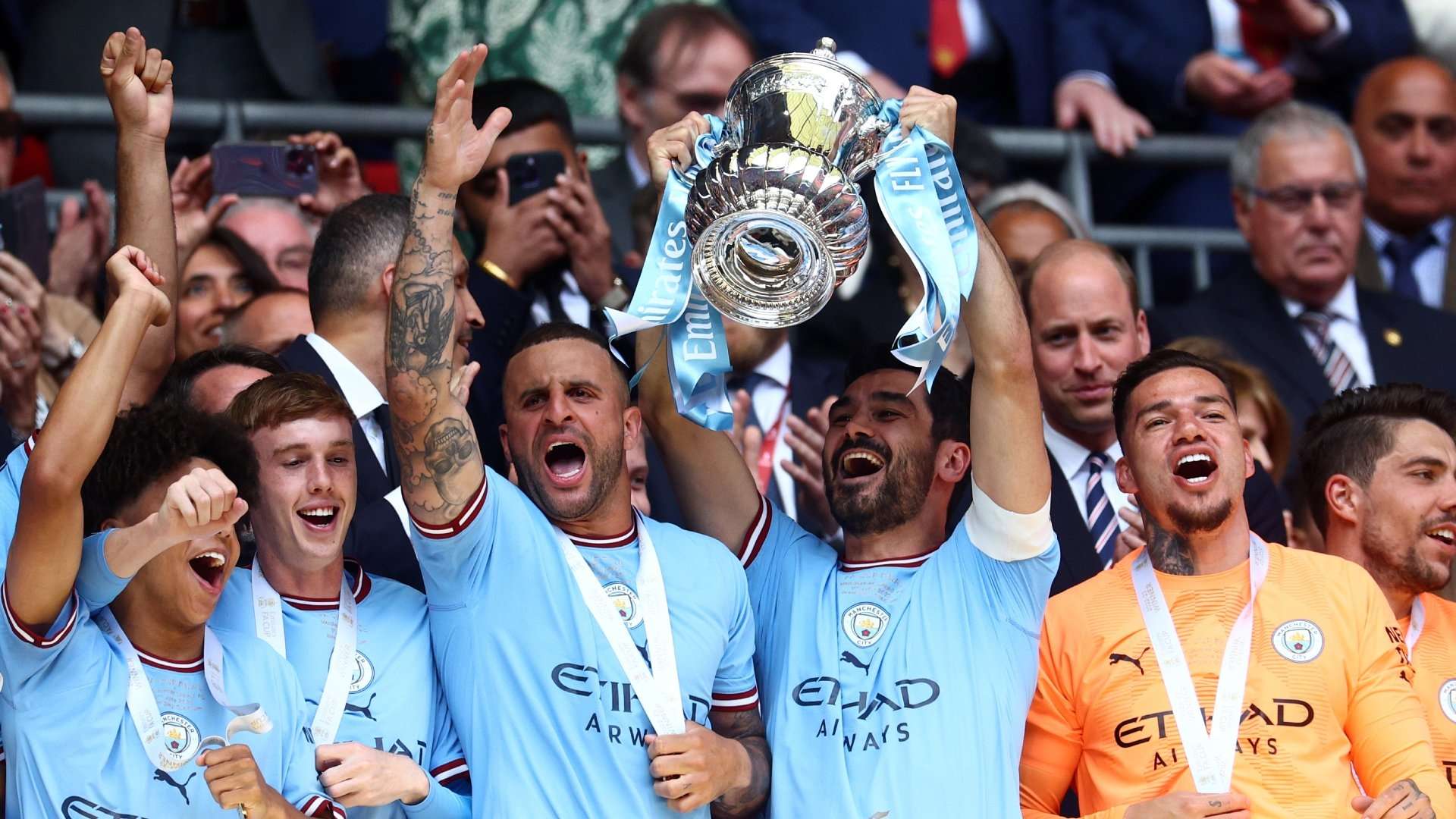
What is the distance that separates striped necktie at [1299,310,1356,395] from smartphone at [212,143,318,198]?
11.0ft

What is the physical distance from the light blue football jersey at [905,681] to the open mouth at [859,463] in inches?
8.6

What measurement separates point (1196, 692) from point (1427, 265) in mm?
3843

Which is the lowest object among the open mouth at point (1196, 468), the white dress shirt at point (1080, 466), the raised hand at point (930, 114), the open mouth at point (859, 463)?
the open mouth at point (1196, 468)

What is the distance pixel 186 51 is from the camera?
7516mm

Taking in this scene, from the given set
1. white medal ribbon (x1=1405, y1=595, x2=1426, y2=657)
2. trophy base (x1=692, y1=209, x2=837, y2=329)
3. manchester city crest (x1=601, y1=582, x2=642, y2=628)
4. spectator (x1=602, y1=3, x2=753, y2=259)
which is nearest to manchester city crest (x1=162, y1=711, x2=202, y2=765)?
manchester city crest (x1=601, y1=582, x2=642, y2=628)

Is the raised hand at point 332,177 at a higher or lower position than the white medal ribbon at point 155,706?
higher

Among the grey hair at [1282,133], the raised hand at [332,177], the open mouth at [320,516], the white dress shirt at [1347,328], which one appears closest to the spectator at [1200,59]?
the grey hair at [1282,133]

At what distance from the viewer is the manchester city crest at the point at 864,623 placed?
502 centimetres

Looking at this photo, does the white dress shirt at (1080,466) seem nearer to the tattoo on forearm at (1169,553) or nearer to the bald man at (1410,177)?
the tattoo on forearm at (1169,553)

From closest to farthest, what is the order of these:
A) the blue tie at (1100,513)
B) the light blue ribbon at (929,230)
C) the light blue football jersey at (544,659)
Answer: the light blue ribbon at (929,230) → the light blue football jersey at (544,659) → the blue tie at (1100,513)

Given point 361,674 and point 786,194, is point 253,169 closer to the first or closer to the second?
point 361,674

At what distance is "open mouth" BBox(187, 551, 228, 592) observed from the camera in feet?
15.0

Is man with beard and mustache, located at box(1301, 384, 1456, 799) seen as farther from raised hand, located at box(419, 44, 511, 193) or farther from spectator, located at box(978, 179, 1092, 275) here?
raised hand, located at box(419, 44, 511, 193)

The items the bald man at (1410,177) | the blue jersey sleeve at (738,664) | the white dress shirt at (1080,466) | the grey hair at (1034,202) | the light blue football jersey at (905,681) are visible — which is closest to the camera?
the light blue football jersey at (905,681)
